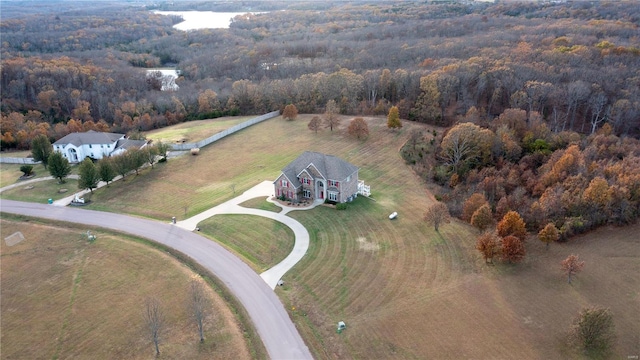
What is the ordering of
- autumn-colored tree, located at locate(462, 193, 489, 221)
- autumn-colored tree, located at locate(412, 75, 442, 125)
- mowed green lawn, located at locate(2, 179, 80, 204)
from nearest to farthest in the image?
autumn-colored tree, located at locate(462, 193, 489, 221)
mowed green lawn, located at locate(2, 179, 80, 204)
autumn-colored tree, located at locate(412, 75, 442, 125)

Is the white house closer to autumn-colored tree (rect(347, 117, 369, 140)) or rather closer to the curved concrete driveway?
the curved concrete driveway

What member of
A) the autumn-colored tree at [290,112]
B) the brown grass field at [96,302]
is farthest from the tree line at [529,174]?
the brown grass field at [96,302]

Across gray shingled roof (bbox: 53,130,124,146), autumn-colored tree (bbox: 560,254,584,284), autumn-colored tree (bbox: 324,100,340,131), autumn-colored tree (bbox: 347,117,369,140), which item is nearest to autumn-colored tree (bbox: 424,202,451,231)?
autumn-colored tree (bbox: 560,254,584,284)

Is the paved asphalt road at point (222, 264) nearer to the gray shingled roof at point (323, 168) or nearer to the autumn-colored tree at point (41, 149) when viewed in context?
the autumn-colored tree at point (41, 149)

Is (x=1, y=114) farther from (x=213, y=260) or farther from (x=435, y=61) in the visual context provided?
(x=435, y=61)

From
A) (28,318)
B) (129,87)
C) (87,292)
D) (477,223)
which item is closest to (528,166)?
(477,223)

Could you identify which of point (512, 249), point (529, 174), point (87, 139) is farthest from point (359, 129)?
point (87, 139)
